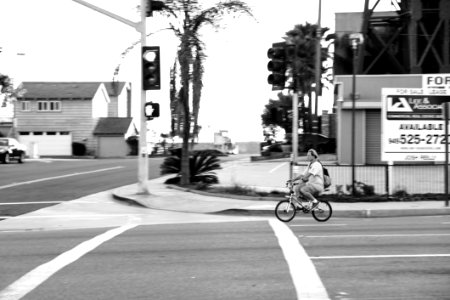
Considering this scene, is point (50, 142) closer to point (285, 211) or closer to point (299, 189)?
point (285, 211)

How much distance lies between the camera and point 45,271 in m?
7.78

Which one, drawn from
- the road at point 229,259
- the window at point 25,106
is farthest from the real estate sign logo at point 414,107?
the window at point 25,106

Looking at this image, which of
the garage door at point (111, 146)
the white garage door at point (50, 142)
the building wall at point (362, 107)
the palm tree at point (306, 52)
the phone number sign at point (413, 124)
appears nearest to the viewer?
the phone number sign at point (413, 124)

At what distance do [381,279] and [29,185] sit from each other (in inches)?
742

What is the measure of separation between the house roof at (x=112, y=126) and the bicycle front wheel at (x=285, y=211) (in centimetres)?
4828

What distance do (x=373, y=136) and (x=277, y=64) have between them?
17.1m

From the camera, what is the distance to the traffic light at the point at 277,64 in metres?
14.9

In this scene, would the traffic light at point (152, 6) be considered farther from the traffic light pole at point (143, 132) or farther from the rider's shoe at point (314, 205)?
the rider's shoe at point (314, 205)

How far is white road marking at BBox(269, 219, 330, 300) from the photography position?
629cm

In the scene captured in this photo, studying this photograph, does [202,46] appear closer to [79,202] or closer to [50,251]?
[79,202]

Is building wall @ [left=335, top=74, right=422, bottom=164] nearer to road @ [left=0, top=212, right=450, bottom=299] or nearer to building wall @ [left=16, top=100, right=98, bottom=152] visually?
road @ [left=0, top=212, right=450, bottom=299]

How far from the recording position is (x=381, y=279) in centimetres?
691

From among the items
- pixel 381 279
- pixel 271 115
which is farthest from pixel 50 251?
pixel 271 115

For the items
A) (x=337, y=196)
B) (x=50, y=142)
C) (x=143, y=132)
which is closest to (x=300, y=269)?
(x=337, y=196)
